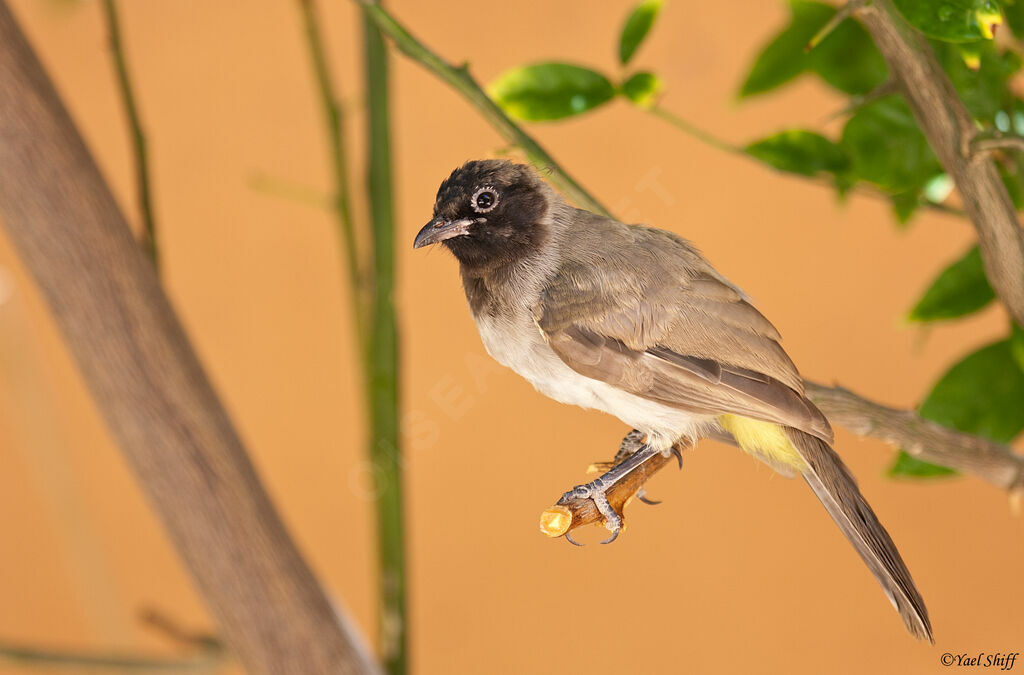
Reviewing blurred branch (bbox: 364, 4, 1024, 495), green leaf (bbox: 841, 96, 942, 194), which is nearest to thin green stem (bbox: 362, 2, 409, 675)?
blurred branch (bbox: 364, 4, 1024, 495)

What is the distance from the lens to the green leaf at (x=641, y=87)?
657 millimetres

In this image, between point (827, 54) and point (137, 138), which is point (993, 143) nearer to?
point (827, 54)

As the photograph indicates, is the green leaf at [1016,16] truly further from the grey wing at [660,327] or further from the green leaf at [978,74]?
the grey wing at [660,327]

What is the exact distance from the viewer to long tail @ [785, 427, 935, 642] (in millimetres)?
529

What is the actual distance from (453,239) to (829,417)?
0.26 m

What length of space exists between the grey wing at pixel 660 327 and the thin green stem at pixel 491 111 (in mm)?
40

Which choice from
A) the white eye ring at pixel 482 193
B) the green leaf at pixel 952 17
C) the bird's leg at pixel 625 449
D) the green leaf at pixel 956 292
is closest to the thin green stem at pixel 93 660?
the bird's leg at pixel 625 449

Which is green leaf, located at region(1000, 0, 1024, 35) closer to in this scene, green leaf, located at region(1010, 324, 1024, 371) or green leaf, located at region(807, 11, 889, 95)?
green leaf, located at region(807, 11, 889, 95)

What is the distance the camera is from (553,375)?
0.61 meters

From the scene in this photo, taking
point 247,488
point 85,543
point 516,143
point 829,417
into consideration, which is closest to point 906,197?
point 829,417

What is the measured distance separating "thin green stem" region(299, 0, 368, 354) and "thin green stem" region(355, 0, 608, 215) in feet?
1.49

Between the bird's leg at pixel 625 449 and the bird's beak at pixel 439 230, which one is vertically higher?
the bird's beak at pixel 439 230

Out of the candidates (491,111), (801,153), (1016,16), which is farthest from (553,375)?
(1016,16)

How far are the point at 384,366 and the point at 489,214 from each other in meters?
0.43
